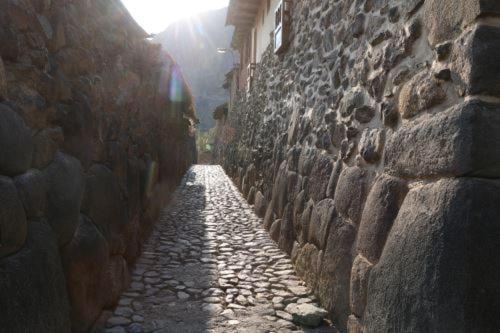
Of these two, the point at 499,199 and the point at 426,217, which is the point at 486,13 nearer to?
the point at 499,199

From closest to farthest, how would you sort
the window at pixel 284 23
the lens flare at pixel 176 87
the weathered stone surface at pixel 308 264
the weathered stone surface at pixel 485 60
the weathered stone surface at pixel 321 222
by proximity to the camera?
the weathered stone surface at pixel 485 60, the weathered stone surface at pixel 321 222, the weathered stone surface at pixel 308 264, the window at pixel 284 23, the lens flare at pixel 176 87

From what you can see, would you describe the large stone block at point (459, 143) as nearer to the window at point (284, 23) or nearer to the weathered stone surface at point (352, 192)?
the weathered stone surface at point (352, 192)

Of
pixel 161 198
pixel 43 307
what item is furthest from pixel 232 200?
pixel 43 307

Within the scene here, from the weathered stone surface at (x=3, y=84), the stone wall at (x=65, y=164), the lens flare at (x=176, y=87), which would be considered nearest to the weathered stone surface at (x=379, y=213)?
the stone wall at (x=65, y=164)

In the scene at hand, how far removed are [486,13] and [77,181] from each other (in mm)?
2325

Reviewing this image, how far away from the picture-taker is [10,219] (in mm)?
1803

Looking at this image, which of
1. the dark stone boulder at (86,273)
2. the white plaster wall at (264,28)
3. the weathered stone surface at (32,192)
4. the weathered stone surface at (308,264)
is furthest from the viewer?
the white plaster wall at (264,28)

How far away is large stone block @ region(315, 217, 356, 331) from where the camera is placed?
3.04 metres

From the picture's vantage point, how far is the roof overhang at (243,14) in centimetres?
1074

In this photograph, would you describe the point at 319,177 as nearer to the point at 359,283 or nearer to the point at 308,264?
the point at 308,264

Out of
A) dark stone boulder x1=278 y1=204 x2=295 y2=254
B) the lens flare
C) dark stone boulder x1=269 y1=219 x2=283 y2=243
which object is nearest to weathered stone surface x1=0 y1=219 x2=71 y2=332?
dark stone boulder x1=278 y1=204 x2=295 y2=254

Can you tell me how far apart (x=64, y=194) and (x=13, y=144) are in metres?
0.64

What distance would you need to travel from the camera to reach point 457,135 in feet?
6.02

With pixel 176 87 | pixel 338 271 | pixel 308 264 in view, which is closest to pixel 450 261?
pixel 338 271
